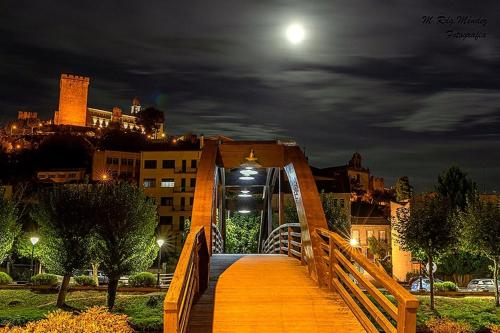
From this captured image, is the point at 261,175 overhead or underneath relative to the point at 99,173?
underneath

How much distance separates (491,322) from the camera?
50.0 ft

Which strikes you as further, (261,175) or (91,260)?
(261,175)

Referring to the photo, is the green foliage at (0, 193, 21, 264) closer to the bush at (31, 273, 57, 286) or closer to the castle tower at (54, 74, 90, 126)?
the bush at (31, 273, 57, 286)

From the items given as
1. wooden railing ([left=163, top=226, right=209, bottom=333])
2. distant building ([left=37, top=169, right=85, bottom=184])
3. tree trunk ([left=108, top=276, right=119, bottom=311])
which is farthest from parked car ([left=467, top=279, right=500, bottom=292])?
distant building ([left=37, top=169, right=85, bottom=184])

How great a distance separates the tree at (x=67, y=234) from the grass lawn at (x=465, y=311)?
1213 centimetres

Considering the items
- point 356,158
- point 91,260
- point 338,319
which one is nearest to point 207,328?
point 338,319

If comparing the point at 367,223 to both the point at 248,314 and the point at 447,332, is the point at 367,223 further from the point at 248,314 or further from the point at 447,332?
the point at 248,314

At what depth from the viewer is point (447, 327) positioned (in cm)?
1328

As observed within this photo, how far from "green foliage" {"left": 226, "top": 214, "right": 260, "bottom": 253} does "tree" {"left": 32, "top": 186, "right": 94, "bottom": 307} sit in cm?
782

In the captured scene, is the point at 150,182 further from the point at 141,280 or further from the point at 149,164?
the point at 141,280

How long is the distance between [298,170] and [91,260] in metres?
11.3

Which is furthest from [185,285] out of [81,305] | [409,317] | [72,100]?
[72,100]

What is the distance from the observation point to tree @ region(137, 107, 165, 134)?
124m

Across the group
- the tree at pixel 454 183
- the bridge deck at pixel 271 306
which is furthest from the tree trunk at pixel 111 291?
the tree at pixel 454 183
